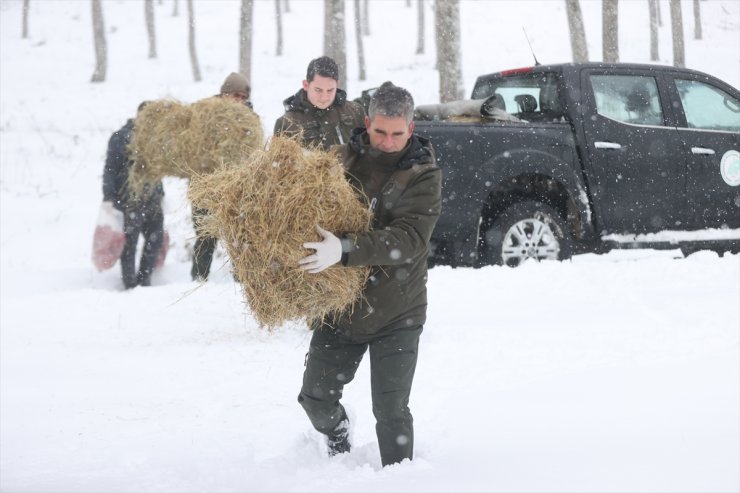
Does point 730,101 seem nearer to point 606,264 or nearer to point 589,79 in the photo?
point 589,79

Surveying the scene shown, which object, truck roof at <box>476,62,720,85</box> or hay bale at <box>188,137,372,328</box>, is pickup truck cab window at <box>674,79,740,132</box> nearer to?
truck roof at <box>476,62,720,85</box>

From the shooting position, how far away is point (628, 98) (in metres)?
7.27

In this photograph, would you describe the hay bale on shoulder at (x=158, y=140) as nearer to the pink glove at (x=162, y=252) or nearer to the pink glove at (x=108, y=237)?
the pink glove at (x=108, y=237)

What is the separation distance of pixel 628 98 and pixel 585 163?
2.79 ft

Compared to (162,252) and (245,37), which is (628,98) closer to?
(162,252)

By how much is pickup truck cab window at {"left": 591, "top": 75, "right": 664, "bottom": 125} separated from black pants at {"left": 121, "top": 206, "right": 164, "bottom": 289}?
15.0 feet

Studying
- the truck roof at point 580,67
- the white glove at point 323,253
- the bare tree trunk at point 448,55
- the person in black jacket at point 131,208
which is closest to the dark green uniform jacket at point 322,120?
the white glove at point 323,253

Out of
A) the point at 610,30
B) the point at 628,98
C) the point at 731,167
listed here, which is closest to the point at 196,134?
the point at 628,98

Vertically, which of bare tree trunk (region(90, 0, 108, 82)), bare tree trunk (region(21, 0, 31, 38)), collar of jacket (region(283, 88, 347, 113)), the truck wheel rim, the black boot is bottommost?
the black boot

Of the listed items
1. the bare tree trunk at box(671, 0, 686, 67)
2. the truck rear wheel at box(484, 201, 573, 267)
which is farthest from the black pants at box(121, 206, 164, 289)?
the bare tree trunk at box(671, 0, 686, 67)

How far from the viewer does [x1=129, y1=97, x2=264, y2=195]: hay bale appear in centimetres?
637

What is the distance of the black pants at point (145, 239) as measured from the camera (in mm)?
8086

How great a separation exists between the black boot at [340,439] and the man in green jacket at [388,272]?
0.23 meters

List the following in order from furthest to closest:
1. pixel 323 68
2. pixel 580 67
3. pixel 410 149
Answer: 1. pixel 580 67
2. pixel 323 68
3. pixel 410 149
